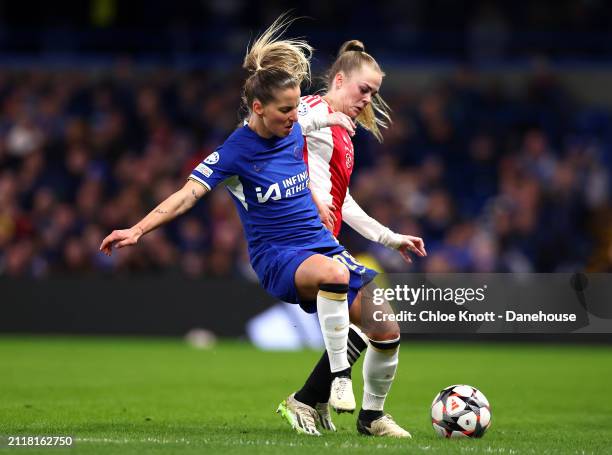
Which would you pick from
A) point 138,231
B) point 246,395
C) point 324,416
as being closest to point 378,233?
point 324,416

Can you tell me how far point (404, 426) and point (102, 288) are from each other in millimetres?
9450

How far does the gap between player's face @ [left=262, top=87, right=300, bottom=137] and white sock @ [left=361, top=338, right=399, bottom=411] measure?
1414 millimetres

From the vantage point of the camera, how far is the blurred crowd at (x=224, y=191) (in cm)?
1633

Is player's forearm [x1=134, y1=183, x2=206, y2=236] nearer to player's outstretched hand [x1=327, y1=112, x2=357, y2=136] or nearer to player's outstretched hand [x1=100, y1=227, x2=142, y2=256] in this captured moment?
player's outstretched hand [x1=100, y1=227, x2=142, y2=256]

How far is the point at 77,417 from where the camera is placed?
7.80m

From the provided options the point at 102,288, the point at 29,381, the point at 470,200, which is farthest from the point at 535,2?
the point at 29,381

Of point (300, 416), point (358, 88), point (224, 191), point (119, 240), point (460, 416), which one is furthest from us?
point (224, 191)

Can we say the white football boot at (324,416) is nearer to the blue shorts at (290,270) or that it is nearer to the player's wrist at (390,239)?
the blue shorts at (290,270)

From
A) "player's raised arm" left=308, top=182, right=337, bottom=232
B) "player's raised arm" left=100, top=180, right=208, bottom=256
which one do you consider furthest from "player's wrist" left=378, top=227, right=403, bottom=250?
"player's raised arm" left=100, top=180, right=208, bottom=256

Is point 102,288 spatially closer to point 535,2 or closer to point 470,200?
point 470,200

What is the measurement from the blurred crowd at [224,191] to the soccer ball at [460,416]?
8662 mm

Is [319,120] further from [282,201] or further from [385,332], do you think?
[385,332]

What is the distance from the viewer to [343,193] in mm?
7457

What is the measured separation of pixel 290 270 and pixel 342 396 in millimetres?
805
